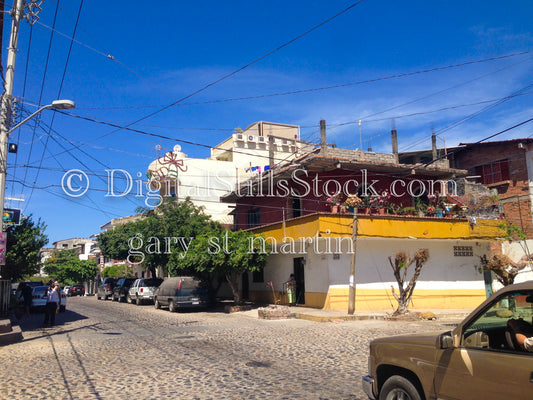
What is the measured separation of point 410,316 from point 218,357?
34.4 feet

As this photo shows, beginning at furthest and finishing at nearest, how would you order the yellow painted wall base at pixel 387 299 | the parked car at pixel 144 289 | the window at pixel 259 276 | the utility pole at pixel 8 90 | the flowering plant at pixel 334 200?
the parked car at pixel 144 289
the window at pixel 259 276
the flowering plant at pixel 334 200
the yellow painted wall base at pixel 387 299
the utility pole at pixel 8 90

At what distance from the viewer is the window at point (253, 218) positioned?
94.8 feet

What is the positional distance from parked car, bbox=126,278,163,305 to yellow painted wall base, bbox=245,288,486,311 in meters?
10.0

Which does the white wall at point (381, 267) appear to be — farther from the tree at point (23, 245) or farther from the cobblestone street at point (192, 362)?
the tree at point (23, 245)

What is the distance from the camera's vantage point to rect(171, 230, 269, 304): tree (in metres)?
21.2

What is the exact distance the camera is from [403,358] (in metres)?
4.69

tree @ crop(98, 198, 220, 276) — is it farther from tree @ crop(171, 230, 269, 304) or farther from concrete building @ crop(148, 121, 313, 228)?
concrete building @ crop(148, 121, 313, 228)

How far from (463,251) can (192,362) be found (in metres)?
19.8

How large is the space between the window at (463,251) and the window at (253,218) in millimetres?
11914

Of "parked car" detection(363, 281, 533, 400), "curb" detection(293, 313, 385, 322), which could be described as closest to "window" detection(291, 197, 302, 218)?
"curb" detection(293, 313, 385, 322)

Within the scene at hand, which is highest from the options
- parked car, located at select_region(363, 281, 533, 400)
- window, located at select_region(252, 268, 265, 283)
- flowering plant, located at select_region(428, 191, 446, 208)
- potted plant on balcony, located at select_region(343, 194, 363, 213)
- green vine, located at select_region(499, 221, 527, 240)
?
flowering plant, located at select_region(428, 191, 446, 208)

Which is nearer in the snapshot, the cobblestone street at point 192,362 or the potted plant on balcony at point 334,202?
the cobblestone street at point 192,362

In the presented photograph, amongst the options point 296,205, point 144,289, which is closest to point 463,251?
point 296,205

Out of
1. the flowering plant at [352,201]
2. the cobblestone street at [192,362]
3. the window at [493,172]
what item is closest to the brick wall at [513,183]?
the window at [493,172]
